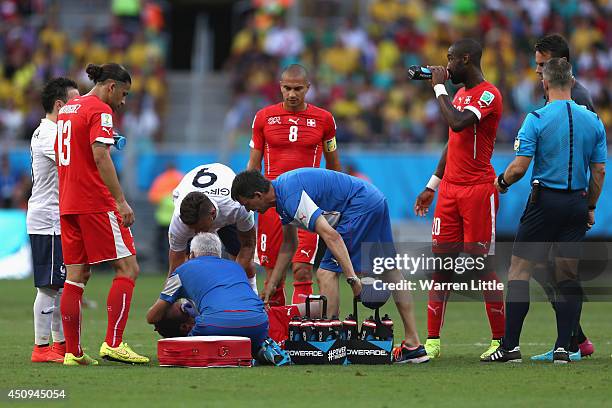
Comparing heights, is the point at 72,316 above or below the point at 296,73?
below

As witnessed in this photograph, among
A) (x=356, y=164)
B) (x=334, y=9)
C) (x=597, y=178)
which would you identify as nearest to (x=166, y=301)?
(x=597, y=178)

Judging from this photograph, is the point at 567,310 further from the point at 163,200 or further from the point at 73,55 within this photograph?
the point at 73,55

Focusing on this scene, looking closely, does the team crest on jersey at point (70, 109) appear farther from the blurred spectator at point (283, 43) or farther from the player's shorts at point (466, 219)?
the blurred spectator at point (283, 43)

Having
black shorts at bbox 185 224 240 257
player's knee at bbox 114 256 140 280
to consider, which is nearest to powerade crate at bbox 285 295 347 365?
player's knee at bbox 114 256 140 280

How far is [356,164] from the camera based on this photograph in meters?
23.6

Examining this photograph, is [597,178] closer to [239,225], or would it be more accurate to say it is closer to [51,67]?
[239,225]

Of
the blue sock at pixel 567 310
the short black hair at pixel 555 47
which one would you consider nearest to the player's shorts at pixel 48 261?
the blue sock at pixel 567 310

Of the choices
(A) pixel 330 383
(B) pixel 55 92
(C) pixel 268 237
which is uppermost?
(B) pixel 55 92

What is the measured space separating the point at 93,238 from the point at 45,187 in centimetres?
111

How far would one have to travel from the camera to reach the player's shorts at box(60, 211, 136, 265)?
10.4 metres

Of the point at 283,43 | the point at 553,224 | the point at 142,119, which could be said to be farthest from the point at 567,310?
the point at 283,43

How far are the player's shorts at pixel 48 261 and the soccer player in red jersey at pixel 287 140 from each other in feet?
7.40

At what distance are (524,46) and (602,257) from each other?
11.7 meters

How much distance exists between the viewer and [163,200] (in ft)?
79.2
